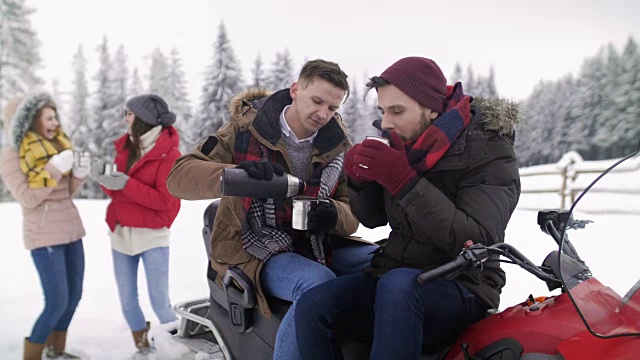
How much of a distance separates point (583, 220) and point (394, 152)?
0.68 metres

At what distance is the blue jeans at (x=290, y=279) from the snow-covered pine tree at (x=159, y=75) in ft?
98.6

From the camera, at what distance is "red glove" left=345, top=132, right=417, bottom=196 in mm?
1968

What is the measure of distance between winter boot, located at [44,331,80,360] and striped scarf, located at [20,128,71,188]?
134cm

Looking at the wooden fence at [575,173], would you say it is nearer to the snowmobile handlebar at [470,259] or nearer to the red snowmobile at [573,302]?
the red snowmobile at [573,302]

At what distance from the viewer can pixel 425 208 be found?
6.30 ft

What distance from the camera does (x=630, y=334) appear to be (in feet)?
4.54

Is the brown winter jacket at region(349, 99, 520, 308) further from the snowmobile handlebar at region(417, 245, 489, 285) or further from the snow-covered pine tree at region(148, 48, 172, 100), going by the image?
the snow-covered pine tree at region(148, 48, 172, 100)

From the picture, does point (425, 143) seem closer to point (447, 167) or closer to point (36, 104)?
point (447, 167)

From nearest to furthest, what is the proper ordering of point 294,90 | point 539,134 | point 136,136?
point 294,90, point 136,136, point 539,134

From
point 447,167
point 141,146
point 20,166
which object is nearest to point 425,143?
point 447,167

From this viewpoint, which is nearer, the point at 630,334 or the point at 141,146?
the point at 630,334

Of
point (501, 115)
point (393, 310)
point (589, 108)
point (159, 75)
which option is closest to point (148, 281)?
point (393, 310)

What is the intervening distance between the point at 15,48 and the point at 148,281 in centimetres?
2478

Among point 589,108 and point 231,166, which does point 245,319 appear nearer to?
point 231,166
